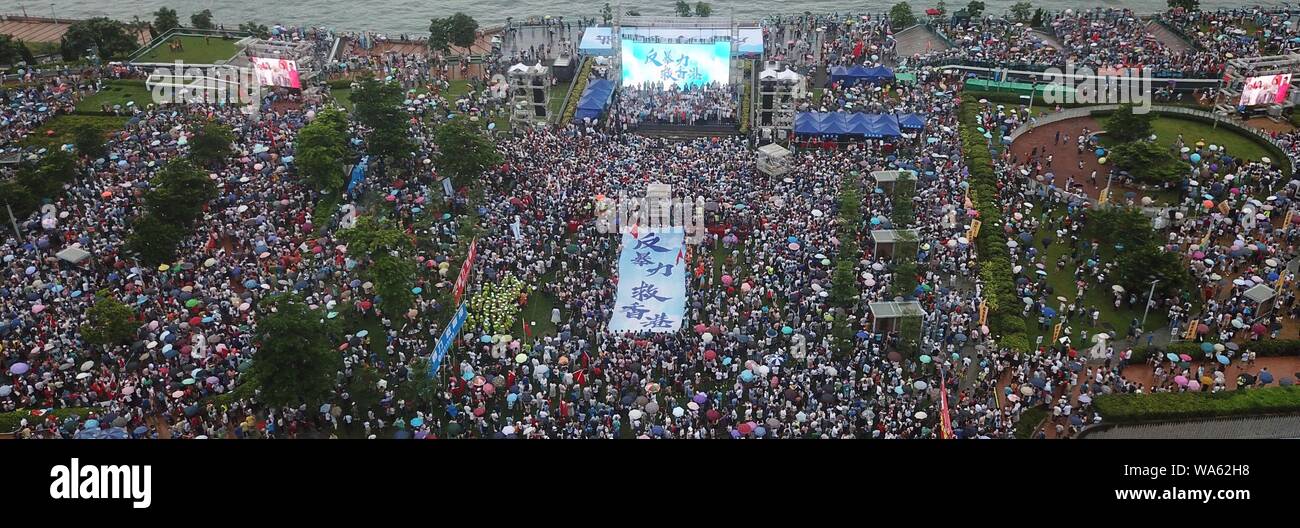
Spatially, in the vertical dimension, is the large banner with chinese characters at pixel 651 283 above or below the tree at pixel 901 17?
below

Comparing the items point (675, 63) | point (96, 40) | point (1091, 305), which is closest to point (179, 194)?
point (675, 63)

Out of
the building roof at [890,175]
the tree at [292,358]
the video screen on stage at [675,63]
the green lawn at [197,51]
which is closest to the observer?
the tree at [292,358]

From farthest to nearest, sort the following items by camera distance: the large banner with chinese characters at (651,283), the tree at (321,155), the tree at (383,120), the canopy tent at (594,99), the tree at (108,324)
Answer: the canopy tent at (594,99), the tree at (383,120), the tree at (321,155), the large banner with chinese characters at (651,283), the tree at (108,324)

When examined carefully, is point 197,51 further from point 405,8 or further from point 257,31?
point 405,8

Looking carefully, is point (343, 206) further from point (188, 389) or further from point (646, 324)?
point (646, 324)

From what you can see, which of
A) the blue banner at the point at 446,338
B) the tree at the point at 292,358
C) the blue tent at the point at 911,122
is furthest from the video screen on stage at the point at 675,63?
the tree at the point at 292,358

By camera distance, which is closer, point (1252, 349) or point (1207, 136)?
point (1252, 349)

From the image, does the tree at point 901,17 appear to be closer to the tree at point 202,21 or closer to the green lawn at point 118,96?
the green lawn at point 118,96
